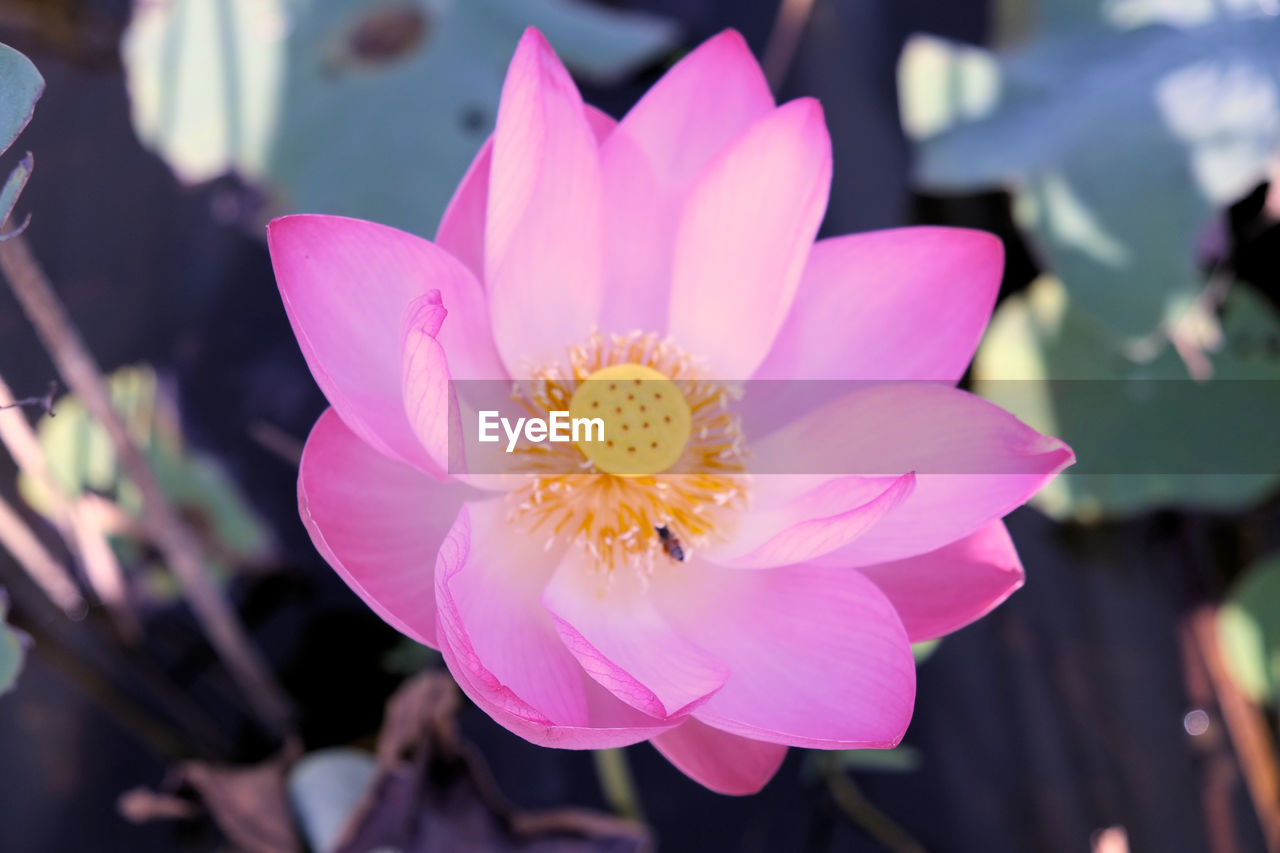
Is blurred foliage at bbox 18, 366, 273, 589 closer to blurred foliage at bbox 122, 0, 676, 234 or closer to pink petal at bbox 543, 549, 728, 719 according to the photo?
blurred foliage at bbox 122, 0, 676, 234

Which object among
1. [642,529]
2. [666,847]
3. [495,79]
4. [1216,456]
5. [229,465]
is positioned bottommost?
[666,847]

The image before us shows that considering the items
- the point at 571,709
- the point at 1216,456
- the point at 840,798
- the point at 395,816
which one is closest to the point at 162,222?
the point at 395,816

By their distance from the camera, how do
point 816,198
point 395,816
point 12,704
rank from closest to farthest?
point 816,198 → point 395,816 → point 12,704

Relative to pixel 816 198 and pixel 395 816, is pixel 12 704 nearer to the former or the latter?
pixel 395 816

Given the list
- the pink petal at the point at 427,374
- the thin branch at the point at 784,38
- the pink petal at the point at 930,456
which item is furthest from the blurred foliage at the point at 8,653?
the thin branch at the point at 784,38

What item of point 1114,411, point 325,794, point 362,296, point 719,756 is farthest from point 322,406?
point 1114,411

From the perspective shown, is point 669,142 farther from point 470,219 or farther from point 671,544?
point 671,544

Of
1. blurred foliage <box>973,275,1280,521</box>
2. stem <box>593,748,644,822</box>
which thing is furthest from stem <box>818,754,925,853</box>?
blurred foliage <box>973,275,1280,521</box>
